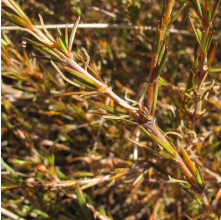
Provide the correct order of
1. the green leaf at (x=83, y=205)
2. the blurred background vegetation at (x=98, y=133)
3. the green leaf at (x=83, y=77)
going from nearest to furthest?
the green leaf at (x=83, y=77)
the green leaf at (x=83, y=205)
the blurred background vegetation at (x=98, y=133)

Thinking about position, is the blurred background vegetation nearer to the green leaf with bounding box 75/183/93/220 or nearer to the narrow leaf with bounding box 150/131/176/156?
the green leaf with bounding box 75/183/93/220

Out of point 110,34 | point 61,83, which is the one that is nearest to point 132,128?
point 61,83

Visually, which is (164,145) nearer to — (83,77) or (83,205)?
(83,77)

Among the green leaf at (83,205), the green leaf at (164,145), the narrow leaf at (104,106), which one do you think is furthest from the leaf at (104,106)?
the green leaf at (83,205)

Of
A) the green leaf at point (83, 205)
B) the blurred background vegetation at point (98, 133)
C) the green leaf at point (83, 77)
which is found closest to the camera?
the green leaf at point (83, 77)

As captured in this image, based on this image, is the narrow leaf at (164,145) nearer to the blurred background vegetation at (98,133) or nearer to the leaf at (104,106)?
the leaf at (104,106)

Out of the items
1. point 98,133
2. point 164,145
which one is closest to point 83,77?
point 164,145

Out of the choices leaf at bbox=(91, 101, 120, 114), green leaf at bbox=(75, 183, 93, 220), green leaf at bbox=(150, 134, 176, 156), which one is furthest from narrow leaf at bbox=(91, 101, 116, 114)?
green leaf at bbox=(75, 183, 93, 220)

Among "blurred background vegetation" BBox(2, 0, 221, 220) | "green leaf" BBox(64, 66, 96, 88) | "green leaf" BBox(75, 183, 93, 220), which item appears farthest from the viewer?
"blurred background vegetation" BBox(2, 0, 221, 220)

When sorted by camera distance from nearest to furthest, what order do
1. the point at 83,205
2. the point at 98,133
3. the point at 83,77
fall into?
the point at 83,77, the point at 83,205, the point at 98,133

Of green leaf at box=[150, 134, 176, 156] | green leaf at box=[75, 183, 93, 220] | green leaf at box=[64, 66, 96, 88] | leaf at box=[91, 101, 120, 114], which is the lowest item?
green leaf at box=[75, 183, 93, 220]
